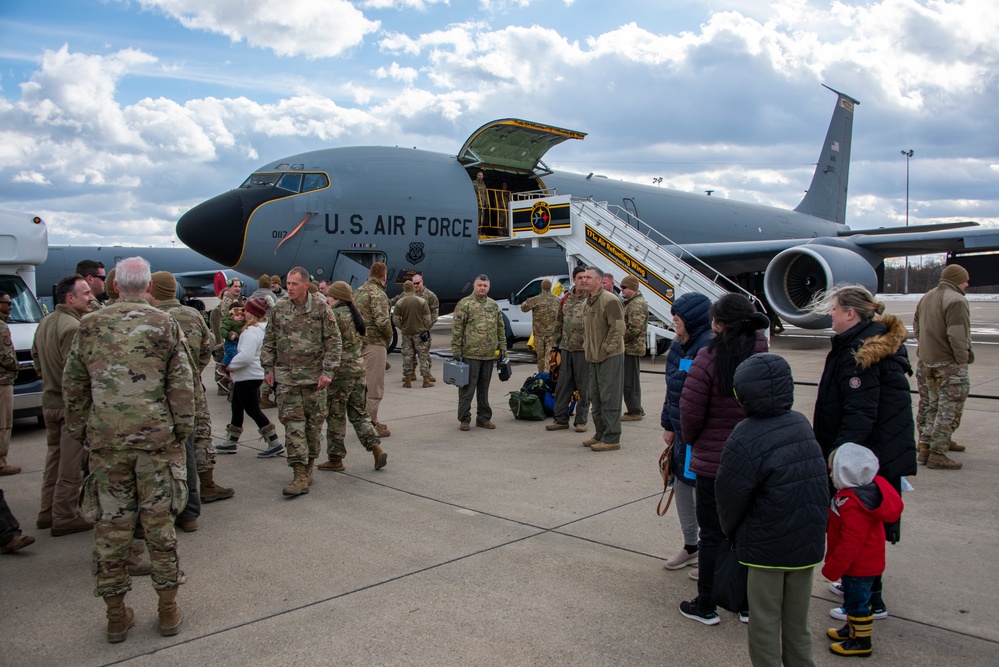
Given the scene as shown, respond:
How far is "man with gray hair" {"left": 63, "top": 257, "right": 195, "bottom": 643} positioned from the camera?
3514mm

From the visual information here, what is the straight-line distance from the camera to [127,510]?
3568mm

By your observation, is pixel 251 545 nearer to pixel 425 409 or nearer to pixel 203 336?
pixel 203 336

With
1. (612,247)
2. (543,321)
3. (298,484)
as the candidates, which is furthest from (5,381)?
(612,247)

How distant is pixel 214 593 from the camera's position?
3945 millimetres

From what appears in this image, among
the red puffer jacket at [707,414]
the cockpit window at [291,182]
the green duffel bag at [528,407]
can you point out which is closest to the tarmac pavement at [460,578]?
the red puffer jacket at [707,414]

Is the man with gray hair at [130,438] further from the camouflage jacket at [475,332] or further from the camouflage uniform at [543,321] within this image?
the camouflage uniform at [543,321]

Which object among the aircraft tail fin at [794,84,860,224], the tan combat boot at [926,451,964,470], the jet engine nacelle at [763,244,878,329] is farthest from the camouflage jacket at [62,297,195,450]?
the aircraft tail fin at [794,84,860,224]

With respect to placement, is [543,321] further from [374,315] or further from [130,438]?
[130,438]

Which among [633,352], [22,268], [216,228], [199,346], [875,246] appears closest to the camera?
[199,346]

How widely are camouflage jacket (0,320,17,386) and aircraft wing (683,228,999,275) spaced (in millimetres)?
14628

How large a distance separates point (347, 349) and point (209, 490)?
1.57 meters

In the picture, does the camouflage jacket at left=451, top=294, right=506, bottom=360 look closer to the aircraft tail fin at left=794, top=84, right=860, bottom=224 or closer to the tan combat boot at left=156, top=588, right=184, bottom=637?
the tan combat boot at left=156, top=588, right=184, bottom=637

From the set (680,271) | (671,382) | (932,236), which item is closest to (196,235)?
(680,271)

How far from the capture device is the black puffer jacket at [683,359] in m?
3.92
